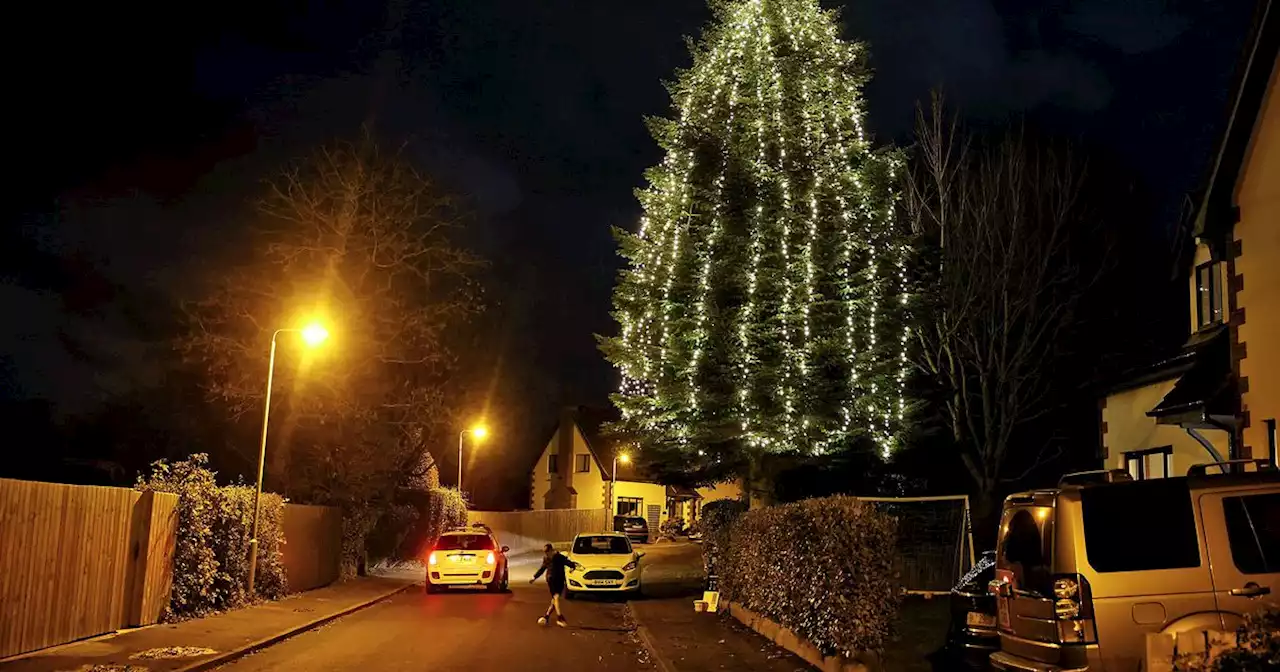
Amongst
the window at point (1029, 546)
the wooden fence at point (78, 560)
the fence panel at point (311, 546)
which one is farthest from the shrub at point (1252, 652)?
the fence panel at point (311, 546)

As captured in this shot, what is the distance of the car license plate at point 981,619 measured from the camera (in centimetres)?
1165

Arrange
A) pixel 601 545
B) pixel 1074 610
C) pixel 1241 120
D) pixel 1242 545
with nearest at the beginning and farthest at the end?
pixel 1242 545 → pixel 1074 610 → pixel 1241 120 → pixel 601 545

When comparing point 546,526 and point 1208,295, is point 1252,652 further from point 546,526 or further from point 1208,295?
point 546,526

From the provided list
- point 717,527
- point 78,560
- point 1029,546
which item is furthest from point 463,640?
point 1029,546

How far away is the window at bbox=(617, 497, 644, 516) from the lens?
73875 mm

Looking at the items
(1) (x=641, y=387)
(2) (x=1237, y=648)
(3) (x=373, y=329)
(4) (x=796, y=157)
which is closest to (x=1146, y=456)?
(4) (x=796, y=157)

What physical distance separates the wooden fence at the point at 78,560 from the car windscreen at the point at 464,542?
10495 mm

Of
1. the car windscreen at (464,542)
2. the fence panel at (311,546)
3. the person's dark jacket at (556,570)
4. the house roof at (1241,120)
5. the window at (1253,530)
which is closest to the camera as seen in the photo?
the window at (1253,530)

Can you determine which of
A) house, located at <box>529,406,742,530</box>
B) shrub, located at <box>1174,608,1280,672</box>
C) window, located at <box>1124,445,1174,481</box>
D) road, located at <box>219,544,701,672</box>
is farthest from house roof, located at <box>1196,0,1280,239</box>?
house, located at <box>529,406,742,530</box>

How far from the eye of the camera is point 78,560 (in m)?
15.7

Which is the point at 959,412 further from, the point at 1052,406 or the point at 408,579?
the point at 408,579

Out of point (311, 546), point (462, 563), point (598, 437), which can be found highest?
point (598, 437)

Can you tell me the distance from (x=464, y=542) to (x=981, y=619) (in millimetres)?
19314

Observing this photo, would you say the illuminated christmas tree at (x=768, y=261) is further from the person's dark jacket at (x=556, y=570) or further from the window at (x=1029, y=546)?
the window at (x=1029, y=546)
